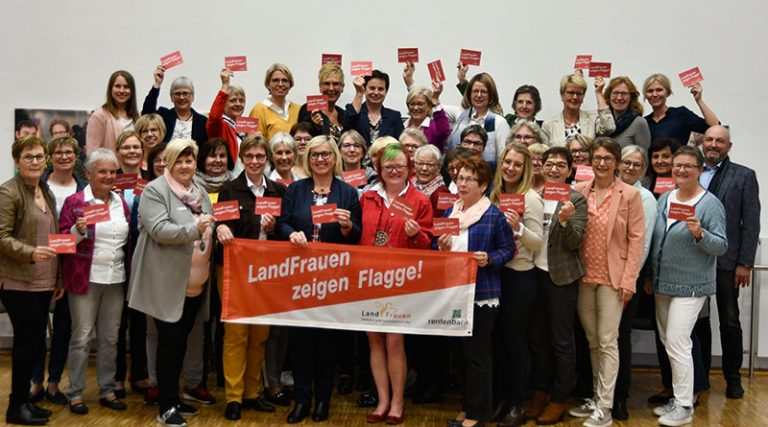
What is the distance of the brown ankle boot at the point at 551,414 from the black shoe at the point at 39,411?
10.1 ft

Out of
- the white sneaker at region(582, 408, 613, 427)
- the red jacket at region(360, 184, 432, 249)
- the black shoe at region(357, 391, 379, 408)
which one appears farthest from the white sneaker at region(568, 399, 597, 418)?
the red jacket at region(360, 184, 432, 249)

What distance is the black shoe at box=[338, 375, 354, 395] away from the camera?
5.34 m

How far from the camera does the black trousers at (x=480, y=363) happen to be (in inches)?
173

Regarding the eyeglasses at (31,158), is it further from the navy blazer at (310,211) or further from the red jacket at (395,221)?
the red jacket at (395,221)

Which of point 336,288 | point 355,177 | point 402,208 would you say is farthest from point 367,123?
point 336,288

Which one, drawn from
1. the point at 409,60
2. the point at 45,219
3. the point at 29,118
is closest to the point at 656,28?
the point at 409,60

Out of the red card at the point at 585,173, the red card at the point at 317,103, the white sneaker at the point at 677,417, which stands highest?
the red card at the point at 317,103

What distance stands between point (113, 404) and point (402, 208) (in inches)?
91.0

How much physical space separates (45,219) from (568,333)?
10.8 ft

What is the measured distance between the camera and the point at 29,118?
22.3 feet

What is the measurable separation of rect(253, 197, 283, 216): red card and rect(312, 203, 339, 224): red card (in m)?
0.26

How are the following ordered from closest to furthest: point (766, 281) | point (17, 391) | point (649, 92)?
point (17, 391), point (649, 92), point (766, 281)

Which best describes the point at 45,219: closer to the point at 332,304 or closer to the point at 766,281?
the point at 332,304

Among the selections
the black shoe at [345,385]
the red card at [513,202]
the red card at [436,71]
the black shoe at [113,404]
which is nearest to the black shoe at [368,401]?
the black shoe at [345,385]
